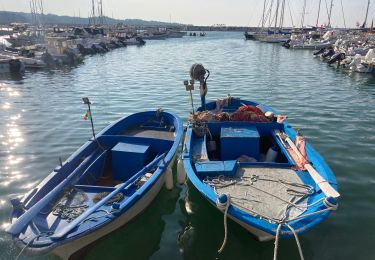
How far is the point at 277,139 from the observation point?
10.4 meters

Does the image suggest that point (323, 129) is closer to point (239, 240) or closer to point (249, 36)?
point (239, 240)

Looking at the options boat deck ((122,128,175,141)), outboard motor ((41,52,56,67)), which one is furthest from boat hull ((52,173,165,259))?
outboard motor ((41,52,56,67))

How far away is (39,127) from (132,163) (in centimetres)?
921

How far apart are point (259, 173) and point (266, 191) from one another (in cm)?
89

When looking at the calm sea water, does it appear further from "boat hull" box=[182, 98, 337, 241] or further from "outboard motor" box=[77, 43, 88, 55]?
"outboard motor" box=[77, 43, 88, 55]

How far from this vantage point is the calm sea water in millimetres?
7867

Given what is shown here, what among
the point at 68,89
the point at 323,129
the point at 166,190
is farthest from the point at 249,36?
the point at 166,190

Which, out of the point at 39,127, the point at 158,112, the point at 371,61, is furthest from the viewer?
the point at 371,61

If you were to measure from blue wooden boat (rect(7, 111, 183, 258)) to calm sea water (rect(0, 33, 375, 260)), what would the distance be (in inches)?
28.0

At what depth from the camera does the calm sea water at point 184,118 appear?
787 cm

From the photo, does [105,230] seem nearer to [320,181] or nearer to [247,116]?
[320,181]

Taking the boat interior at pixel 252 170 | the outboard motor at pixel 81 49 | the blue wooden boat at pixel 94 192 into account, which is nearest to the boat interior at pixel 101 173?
the blue wooden boat at pixel 94 192

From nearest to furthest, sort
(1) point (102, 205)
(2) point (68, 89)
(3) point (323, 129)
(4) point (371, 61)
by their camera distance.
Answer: (1) point (102, 205), (3) point (323, 129), (2) point (68, 89), (4) point (371, 61)

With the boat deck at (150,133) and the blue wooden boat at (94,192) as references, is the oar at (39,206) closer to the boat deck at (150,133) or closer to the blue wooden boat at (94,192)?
the blue wooden boat at (94,192)
